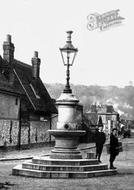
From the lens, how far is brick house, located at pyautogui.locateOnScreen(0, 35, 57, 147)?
35500mm

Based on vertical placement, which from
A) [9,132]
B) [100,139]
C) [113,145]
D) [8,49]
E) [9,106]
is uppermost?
[8,49]

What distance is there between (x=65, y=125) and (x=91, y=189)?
4.65m

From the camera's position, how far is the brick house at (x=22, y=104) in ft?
116

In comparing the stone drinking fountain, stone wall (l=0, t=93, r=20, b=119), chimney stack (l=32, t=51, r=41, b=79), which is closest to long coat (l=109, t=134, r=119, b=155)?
the stone drinking fountain

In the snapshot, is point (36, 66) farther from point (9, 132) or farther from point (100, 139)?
point (100, 139)

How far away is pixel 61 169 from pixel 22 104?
87.0 ft

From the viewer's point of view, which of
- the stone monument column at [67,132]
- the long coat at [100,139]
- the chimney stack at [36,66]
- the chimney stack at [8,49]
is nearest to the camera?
the stone monument column at [67,132]

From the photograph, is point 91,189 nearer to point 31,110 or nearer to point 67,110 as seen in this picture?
point 67,110

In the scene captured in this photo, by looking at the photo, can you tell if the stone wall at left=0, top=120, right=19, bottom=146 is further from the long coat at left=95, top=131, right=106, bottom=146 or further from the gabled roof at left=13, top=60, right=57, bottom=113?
the long coat at left=95, top=131, right=106, bottom=146

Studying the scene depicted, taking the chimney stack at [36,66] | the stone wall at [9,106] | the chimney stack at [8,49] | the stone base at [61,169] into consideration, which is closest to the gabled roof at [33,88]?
the chimney stack at [36,66]

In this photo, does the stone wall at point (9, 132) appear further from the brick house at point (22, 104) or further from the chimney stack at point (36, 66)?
the chimney stack at point (36, 66)

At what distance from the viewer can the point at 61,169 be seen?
50.1ft

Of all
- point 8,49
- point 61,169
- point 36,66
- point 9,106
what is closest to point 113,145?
point 61,169

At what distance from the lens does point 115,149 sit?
60.6ft
